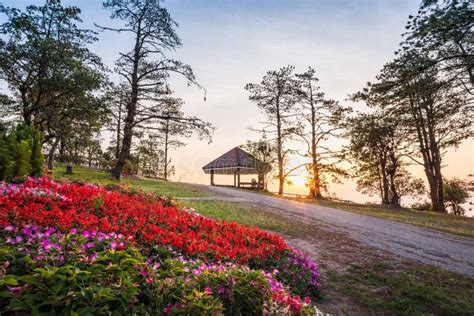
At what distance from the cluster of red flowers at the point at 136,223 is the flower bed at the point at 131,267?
0.06 ft

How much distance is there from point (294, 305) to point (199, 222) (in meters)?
3.78

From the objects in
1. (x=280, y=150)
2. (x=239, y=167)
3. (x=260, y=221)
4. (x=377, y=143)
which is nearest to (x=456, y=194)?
(x=377, y=143)

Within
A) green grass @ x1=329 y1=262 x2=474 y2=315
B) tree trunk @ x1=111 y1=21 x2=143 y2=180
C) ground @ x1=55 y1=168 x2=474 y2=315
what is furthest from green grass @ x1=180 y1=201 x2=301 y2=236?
tree trunk @ x1=111 y1=21 x2=143 y2=180

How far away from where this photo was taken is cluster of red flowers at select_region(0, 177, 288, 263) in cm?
386

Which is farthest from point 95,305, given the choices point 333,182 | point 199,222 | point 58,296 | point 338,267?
point 333,182

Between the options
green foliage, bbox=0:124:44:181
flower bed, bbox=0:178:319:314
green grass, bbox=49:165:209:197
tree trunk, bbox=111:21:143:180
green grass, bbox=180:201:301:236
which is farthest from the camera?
tree trunk, bbox=111:21:143:180

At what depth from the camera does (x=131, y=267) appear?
2.31 meters

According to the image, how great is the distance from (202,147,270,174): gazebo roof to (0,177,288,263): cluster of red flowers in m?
24.1

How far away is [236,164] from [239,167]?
55 centimetres

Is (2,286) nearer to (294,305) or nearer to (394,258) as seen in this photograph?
(294,305)

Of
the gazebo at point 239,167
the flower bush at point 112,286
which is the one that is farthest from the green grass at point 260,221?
the gazebo at point 239,167

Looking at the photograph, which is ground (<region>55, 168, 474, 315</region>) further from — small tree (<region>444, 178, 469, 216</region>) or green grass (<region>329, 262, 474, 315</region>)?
small tree (<region>444, 178, 469, 216</region>)

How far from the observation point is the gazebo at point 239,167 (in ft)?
99.2

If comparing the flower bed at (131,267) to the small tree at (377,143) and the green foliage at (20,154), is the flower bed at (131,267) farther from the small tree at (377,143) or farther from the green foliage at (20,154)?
the small tree at (377,143)
